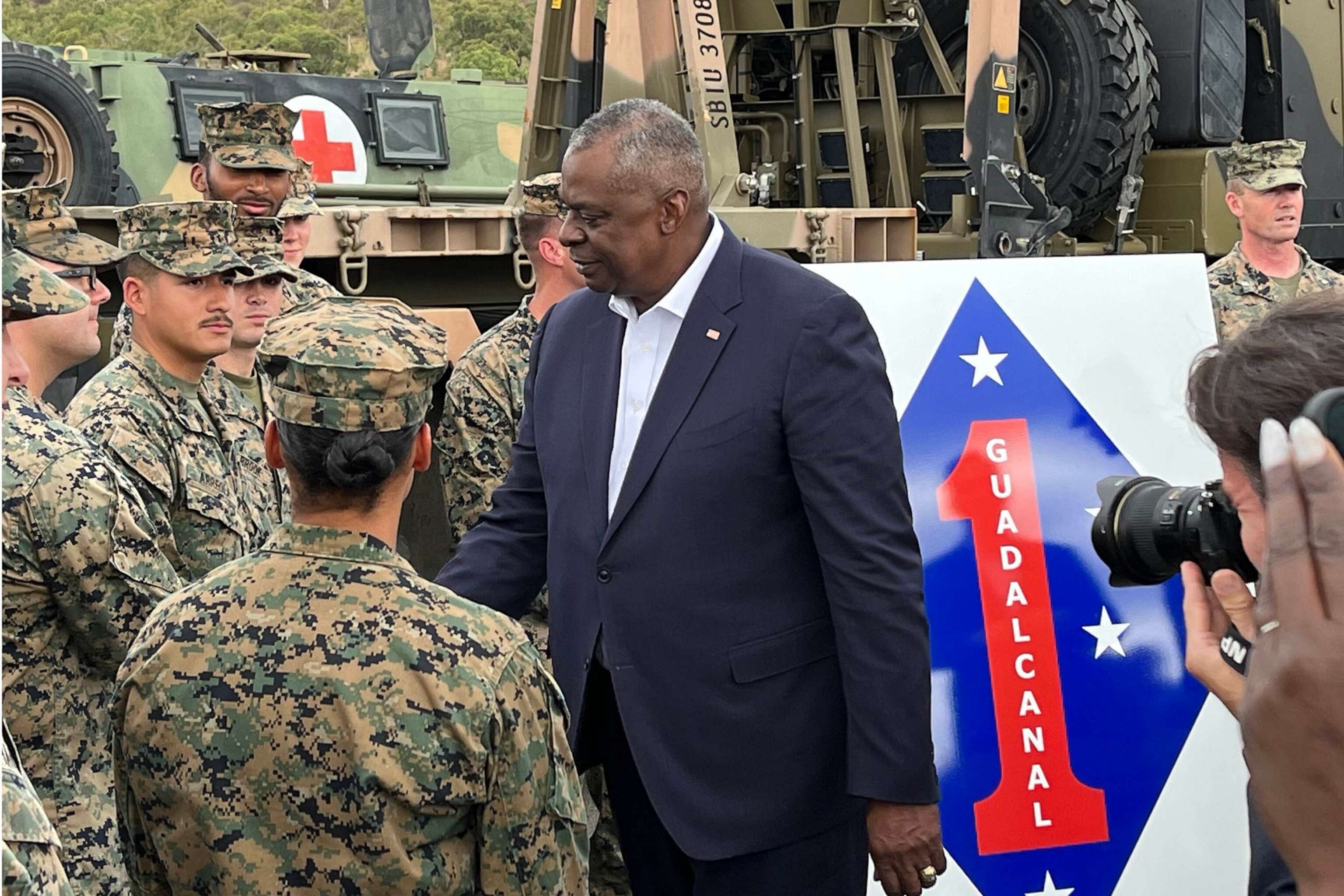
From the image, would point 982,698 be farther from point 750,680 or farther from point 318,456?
point 318,456

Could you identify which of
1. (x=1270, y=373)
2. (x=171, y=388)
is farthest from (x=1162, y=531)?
(x=171, y=388)

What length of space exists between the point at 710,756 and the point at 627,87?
5823mm

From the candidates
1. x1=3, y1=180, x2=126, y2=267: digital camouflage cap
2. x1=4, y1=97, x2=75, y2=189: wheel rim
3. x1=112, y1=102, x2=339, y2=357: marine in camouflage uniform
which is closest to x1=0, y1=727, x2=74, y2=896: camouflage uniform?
x1=3, y1=180, x2=126, y2=267: digital camouflage cap

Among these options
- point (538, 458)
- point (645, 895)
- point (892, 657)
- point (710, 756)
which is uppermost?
point (538, 458)

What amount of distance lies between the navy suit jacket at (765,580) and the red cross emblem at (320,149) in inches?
373

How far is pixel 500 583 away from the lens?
2.93 m

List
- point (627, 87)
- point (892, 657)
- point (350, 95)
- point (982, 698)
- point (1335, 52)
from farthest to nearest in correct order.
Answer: point (350, 95)
point (1335, 52)
point (627, 87)
point (982, 698)
point (892, 657)

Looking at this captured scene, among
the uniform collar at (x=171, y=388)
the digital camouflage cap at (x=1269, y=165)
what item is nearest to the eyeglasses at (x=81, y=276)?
the uniform collar at (x=171, y=388)

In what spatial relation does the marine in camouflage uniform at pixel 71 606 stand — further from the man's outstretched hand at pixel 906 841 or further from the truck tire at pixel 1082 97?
the truck tire at pixel 1082 97

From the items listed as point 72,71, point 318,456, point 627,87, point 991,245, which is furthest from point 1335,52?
point 318,456

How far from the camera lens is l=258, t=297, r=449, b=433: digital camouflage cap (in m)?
2.03

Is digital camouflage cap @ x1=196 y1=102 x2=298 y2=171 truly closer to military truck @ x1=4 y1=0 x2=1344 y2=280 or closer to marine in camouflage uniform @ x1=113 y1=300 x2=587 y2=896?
military truck @ x1=4 y1=0 x2=1344 y2=280

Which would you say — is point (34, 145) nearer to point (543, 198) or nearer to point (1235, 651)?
point (543, 198)

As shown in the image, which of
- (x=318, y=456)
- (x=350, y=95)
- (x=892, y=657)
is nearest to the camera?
(x=318, y=456)
